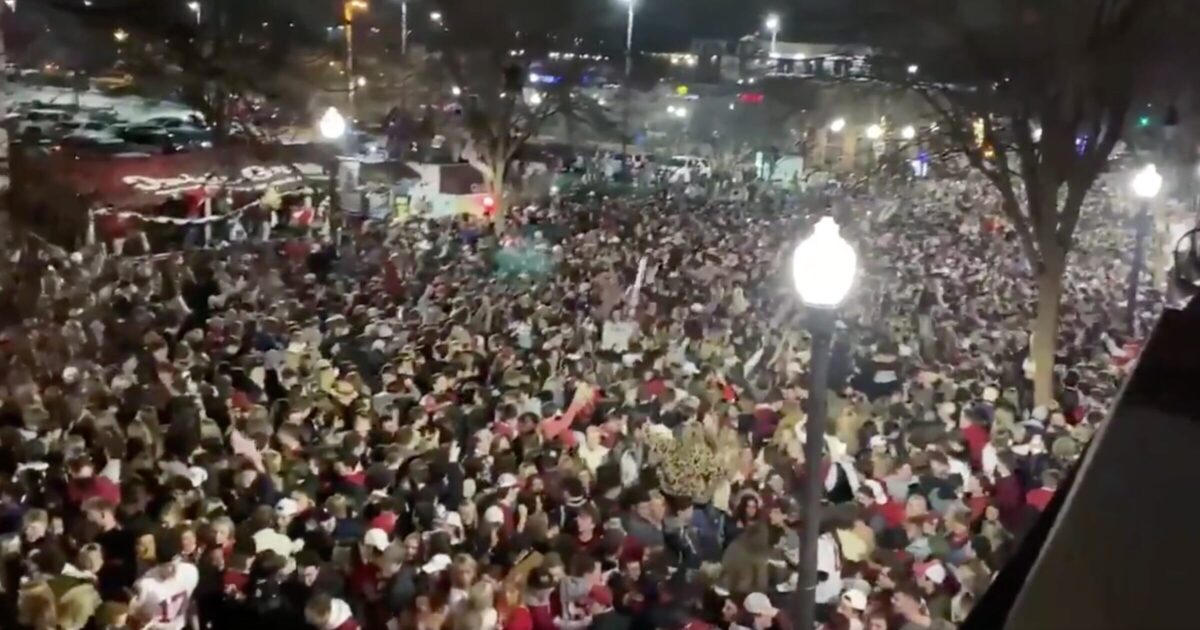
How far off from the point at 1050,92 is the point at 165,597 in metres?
10.1

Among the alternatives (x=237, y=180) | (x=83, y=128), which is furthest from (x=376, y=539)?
(x=237, y=180)

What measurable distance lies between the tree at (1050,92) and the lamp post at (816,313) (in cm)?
721

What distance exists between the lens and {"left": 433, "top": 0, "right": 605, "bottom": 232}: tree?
81.3 feet

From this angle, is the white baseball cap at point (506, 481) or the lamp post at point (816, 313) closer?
the lamp post at point (816, 313)

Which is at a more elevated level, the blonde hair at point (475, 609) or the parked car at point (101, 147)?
the parked car at point (101, 147)

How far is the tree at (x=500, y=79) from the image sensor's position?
81.3 feet

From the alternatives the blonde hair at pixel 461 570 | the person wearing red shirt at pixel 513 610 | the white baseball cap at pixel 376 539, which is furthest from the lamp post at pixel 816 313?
the white baseball cap at pixel 376 539

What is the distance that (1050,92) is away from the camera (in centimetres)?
1202

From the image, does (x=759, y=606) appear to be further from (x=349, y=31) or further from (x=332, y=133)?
(x=349, y=31)

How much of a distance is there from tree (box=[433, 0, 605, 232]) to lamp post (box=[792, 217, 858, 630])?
17.6m

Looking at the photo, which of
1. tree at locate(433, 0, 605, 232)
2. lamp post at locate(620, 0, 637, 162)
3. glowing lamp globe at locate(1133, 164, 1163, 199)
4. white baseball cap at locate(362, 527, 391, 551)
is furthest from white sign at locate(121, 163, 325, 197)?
lamp post at locate(620, 0, 637, 162)

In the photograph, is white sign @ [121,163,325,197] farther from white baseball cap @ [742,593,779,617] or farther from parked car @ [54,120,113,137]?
white baseball cap @ [742,593,779,617]

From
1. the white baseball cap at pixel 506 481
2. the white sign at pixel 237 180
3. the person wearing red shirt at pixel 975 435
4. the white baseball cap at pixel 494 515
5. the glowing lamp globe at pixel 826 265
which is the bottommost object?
the white baseball cap at pixel 506 481

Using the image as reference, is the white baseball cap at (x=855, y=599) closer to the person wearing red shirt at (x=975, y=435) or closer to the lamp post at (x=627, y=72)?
the person wearing red shirt at (x=975, y=435)
